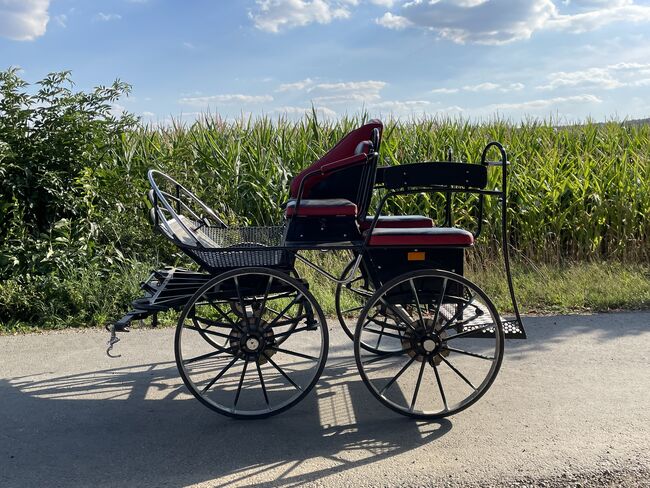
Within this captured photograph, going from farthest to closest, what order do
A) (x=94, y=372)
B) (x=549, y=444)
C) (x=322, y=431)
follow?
(x=94, y=372) → (x=322, y=431) → (x=549, y=444)

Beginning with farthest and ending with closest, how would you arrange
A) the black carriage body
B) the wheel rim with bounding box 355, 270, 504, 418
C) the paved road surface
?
1. the black carriage body
2. the wheel rim with bounding box 355, 270, 504, 418
3. the paved road surface

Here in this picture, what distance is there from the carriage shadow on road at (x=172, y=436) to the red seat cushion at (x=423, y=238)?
1.05 meters

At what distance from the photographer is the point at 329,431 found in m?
3.73

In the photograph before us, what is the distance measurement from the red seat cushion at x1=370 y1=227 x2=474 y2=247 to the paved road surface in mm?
1045

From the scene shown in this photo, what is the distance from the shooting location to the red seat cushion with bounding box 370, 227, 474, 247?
3.85 meters

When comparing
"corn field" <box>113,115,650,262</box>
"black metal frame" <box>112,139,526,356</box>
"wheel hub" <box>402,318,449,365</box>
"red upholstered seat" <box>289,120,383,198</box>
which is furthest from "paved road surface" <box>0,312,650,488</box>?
"corn field" <box>113,115,650,262</box>

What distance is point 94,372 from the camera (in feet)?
15.5

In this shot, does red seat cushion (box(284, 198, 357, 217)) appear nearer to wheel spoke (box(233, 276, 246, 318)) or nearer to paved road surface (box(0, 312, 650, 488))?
wheel spoke (box(233, 276, 246, 318))

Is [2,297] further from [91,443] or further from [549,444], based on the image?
[549,444]

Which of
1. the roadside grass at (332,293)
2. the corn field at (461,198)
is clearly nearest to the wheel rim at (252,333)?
the roadside grass at (332,293)

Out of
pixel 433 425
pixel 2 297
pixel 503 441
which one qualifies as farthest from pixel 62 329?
pixel 503 441

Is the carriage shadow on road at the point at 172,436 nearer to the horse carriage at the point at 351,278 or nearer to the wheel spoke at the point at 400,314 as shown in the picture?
the horse carriage at the point at 351,278

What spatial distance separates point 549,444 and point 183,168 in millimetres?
6035

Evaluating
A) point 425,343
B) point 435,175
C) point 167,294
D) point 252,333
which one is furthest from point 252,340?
point 435,175
